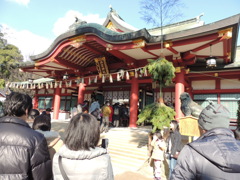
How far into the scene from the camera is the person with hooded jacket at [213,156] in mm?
1086

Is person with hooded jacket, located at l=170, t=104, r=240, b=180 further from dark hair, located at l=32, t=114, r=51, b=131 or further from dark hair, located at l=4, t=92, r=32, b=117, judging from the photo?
dark hair, located at l=32, t=114, r=51, b=131

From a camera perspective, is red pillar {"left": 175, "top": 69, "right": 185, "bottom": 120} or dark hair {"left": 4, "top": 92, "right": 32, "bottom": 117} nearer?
dark hair {"left": 4, "top": 92, "right": 32, "bottom": 117}

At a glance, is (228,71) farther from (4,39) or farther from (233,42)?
(4,39)

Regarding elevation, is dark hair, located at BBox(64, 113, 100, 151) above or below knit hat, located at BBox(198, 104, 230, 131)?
below

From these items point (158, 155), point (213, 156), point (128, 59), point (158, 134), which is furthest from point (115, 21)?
point (213, 156)

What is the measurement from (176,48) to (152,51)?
1.17 metres

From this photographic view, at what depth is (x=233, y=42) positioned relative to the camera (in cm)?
677

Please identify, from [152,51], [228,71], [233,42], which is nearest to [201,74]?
[228,71]

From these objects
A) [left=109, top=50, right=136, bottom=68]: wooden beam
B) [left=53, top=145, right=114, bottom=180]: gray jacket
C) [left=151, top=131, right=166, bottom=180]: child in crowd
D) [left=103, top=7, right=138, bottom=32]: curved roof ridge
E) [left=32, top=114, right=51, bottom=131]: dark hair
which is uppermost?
[left=103, top=7, right=138, bottom=32]: curved roof ridge

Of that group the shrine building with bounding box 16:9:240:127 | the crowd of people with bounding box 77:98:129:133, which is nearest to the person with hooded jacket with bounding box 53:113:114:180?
the crowd of people with bounding box 77:98:129:133

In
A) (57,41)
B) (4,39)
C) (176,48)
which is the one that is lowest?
(176,48)

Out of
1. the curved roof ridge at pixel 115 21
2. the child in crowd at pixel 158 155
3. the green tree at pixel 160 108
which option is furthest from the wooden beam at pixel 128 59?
the child in crowd at pixel 158 155

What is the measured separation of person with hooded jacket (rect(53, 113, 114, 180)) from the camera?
49.6 inches

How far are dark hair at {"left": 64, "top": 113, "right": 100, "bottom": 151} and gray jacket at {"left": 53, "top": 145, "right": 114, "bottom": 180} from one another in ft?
0.18
